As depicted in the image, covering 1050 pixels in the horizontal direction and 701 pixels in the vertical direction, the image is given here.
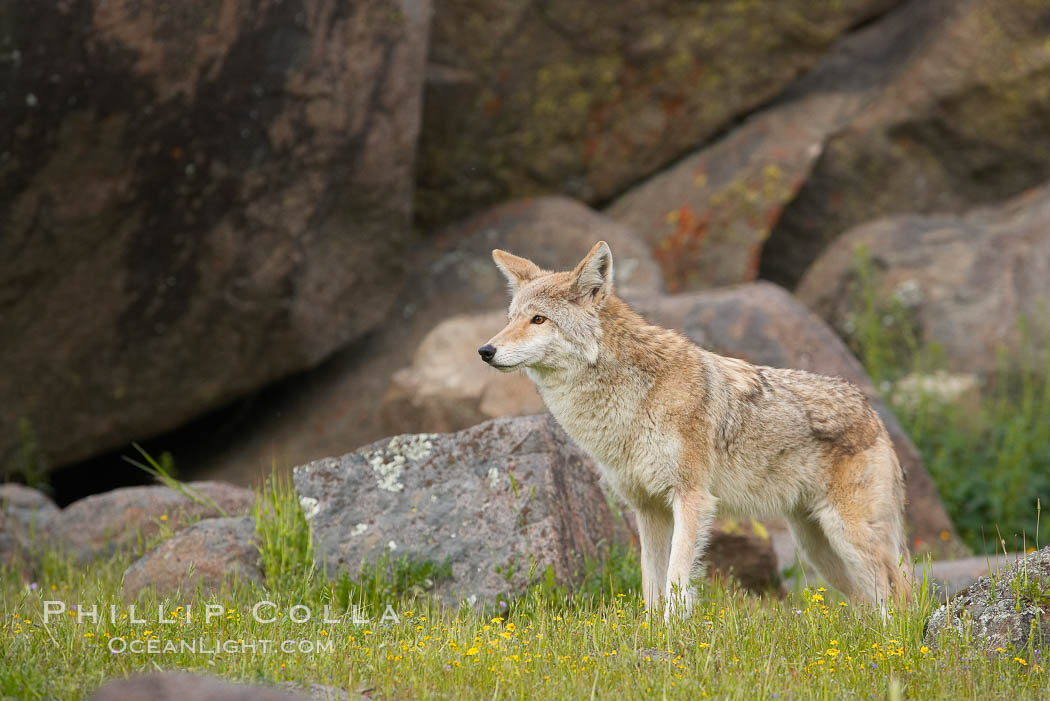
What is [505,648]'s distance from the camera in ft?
18.2

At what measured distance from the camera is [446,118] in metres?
13.1

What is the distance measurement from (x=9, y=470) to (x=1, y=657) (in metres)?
6.06

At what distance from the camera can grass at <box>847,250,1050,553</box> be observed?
11375 mm

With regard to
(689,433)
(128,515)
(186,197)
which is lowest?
(128,515)

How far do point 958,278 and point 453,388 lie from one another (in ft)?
19.7

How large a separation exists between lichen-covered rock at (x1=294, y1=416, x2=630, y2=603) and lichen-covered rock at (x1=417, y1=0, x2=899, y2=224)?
620 centimetres

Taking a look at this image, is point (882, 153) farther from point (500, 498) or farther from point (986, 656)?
point (986, 656)

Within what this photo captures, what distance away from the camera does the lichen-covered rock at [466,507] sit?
7.14m

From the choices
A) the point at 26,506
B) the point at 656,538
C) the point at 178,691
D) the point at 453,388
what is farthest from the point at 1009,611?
the point at 26,506

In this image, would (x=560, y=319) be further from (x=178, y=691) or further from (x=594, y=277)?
(x=178, y=691)

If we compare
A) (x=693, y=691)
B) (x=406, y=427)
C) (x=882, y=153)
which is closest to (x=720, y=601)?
(x=693, y=691)

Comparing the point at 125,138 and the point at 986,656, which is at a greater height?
the point at 125,138

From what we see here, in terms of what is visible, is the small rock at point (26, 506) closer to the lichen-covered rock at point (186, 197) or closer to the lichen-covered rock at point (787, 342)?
the lichen-covered rock at point (186, 197)

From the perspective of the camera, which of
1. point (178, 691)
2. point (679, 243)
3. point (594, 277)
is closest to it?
point (178, 691)
